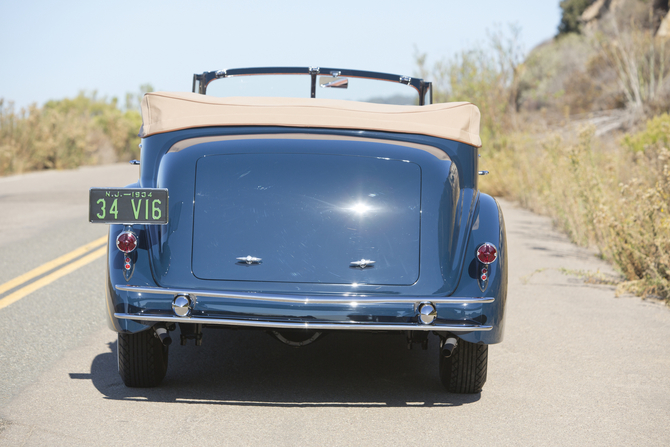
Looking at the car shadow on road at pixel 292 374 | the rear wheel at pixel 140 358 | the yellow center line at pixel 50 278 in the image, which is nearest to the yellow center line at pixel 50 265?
the yellow center line at pixel 50 278

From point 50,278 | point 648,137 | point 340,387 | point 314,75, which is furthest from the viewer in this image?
point 648,137

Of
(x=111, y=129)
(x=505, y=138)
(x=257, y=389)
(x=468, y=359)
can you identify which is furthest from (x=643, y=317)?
(x=111, y=129)

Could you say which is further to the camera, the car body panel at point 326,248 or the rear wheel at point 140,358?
the rear wheel at point 140,358

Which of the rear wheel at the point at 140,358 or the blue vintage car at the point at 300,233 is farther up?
the blue vintage car at the point at 300,233

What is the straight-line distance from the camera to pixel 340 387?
4.20 m

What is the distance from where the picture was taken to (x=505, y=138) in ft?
52.5

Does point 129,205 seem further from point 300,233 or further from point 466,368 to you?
point 466,368

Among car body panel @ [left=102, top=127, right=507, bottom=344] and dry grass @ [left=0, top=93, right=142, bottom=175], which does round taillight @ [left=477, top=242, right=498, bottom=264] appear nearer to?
car body panel @ [left=102, top=127, right=507, bottom=344]

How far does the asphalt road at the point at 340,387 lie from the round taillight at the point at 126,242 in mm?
842

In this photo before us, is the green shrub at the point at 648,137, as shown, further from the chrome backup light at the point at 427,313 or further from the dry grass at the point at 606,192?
the chrome backup light at the point at 427,313

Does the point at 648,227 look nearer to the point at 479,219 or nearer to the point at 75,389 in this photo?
the point at 479,219

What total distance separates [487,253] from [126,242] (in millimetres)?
1902

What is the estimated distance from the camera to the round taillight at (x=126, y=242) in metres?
3.75

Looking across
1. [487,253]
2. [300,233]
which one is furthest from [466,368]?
[300,233]
